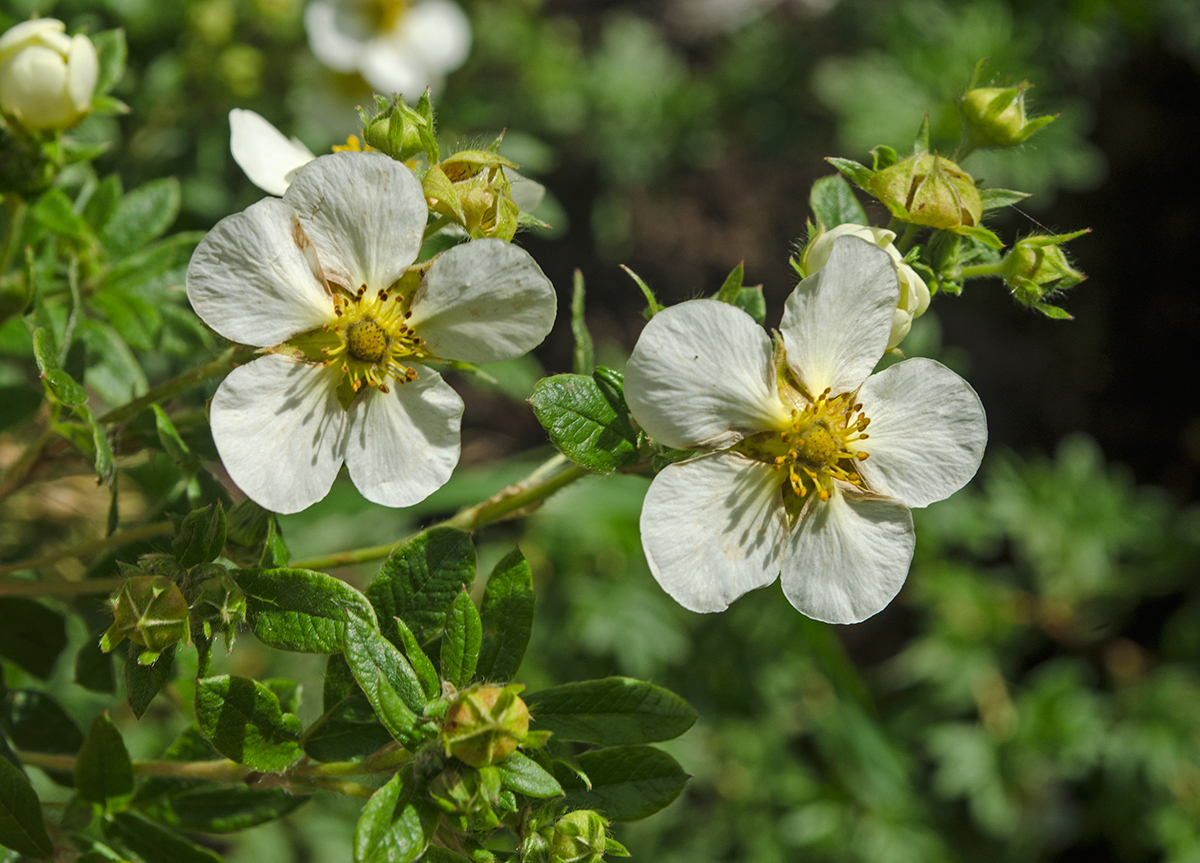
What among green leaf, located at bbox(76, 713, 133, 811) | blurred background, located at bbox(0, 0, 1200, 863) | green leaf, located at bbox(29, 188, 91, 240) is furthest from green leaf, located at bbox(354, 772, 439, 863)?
blurred background, located at bbox(0, 0, 1200, 863)

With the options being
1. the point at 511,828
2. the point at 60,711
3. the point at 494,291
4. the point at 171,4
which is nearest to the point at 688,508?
the point at 494,291

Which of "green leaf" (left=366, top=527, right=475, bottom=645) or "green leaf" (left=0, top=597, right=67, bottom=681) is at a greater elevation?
"green leaf" (left=366, top=527, right=475, bottom=645)

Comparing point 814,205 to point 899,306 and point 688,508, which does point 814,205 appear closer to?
point 899,306

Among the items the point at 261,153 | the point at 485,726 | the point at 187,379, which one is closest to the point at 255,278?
the point at 187,379

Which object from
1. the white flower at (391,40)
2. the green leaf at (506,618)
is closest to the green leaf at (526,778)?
the green leaf at (506,618)

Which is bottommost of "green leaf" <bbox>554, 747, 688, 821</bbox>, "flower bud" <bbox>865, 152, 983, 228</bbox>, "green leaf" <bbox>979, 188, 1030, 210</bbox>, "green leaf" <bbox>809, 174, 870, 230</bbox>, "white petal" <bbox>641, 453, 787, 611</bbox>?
"green leaf" <bbox>554, 747, 688, 821</bbox>

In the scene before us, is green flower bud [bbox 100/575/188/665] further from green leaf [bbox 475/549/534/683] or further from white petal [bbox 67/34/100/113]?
white petal [bbox 67/34/100/113]
